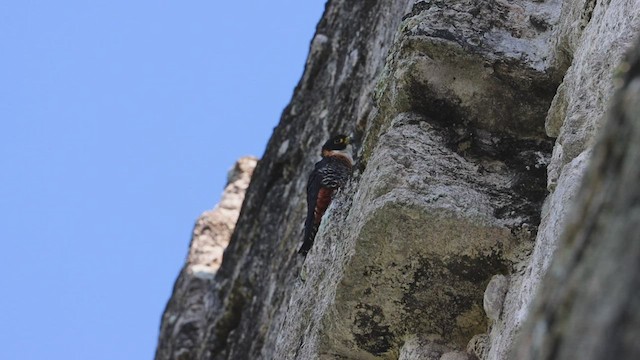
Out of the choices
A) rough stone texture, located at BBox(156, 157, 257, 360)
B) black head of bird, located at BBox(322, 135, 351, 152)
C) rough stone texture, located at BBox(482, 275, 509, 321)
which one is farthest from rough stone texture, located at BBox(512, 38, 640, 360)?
rough stone texture, located at BBox(156, 157, 257, 360)

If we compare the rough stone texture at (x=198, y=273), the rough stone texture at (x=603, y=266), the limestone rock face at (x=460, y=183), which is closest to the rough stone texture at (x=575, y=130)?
the limestone rock face at (x=460, y=183)

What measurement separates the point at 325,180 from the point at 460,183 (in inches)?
117

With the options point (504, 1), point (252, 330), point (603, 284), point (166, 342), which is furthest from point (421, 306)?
point (166, 342)

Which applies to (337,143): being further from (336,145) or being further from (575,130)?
(575,130)

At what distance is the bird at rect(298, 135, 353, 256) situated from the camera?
5.92m

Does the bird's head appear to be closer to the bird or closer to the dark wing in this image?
the bird

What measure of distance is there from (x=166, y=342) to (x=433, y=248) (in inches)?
276

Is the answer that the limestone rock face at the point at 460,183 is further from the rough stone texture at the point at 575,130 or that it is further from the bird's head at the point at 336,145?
the bird's head at the point at 336,145

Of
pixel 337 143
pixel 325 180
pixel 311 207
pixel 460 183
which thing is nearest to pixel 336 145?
pixel 337 143

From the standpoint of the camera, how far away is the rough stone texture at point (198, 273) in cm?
927

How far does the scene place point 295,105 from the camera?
8727 millimetres

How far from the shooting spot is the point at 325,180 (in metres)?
6.16

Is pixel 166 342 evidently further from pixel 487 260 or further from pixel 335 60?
pixel 487 260

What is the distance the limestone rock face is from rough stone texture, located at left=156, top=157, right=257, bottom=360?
5.32 meters
